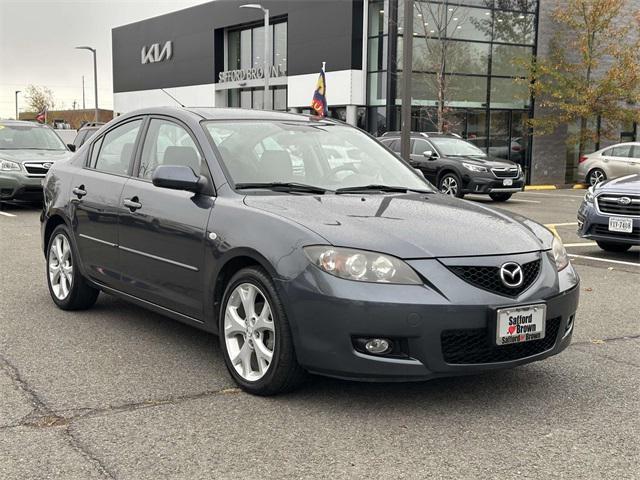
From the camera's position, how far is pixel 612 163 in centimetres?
2280

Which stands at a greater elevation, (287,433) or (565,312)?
(565,312)

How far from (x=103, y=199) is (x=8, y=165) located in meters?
9.91

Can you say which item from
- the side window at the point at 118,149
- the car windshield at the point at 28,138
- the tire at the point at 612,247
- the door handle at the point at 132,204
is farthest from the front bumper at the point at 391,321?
the car windshield at the point at 28,138

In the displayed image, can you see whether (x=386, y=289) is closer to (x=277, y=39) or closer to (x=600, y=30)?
(x=600, y=30)

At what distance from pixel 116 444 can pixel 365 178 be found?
2446mm

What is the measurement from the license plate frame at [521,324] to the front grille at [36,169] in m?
12.3

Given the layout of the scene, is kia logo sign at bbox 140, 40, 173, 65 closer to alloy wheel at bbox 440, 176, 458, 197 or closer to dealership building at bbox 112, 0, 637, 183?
dealership building at bbox 112, 0, 637, 183

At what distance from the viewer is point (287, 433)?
3672 mm

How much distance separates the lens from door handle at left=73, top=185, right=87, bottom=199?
19.3 feet

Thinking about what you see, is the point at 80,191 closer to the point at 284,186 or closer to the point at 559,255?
the point at 284,186

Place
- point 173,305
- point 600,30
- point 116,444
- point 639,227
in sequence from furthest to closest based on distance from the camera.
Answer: point 600,30, point 639,227, point 173,305, point 116,444

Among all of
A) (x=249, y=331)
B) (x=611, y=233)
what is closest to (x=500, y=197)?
(x=611, y=233)

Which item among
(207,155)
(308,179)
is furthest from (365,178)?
(207,155)

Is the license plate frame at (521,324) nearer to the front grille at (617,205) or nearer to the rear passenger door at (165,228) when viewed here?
the rear passenger door at (165,228)
